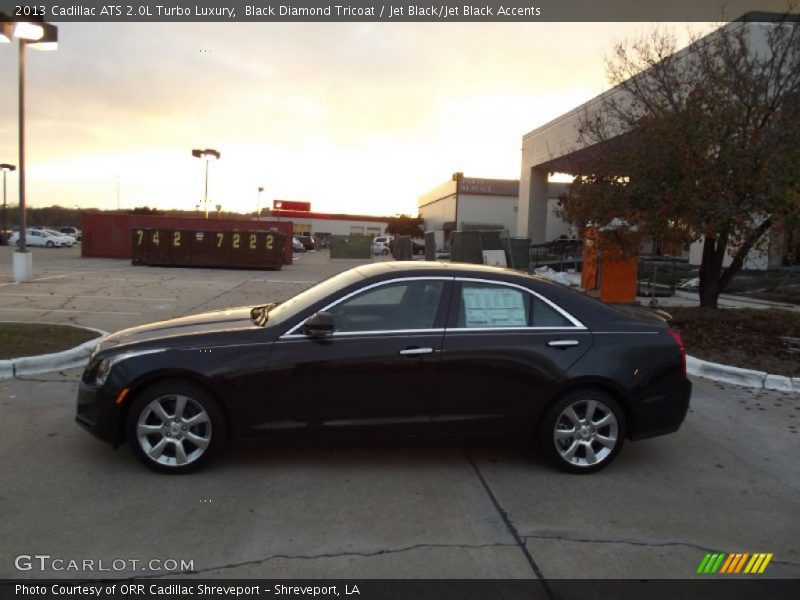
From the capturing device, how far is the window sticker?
466 cm

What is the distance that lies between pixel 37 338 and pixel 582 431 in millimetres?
7022

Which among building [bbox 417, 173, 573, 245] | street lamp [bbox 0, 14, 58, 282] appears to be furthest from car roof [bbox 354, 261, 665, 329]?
building [bbox 417, 173, 573, 245]

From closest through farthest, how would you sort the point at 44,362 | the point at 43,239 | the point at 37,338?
the point at 44,362
the point at 37,338
the point at 43,239

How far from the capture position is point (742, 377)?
7.48 m

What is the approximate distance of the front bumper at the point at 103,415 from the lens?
4309mm

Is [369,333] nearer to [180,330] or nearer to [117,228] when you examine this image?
[180,330]

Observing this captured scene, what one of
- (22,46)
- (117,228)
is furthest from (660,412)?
(117,228)

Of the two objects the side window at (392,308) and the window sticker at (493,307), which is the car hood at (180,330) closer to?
the side window at (392,308)

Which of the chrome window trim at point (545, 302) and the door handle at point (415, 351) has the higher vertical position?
the chrome window trim at point (545, 302)

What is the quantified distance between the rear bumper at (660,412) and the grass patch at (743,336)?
7.72ft

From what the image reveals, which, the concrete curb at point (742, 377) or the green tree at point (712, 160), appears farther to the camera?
the green tree at point (712, 160)

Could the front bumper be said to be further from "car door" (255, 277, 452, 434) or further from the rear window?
the rear window

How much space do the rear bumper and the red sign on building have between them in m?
106

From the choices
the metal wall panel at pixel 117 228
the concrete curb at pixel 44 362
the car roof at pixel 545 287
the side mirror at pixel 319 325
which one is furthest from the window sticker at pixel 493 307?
the metal wall panel at pixel 117 228
